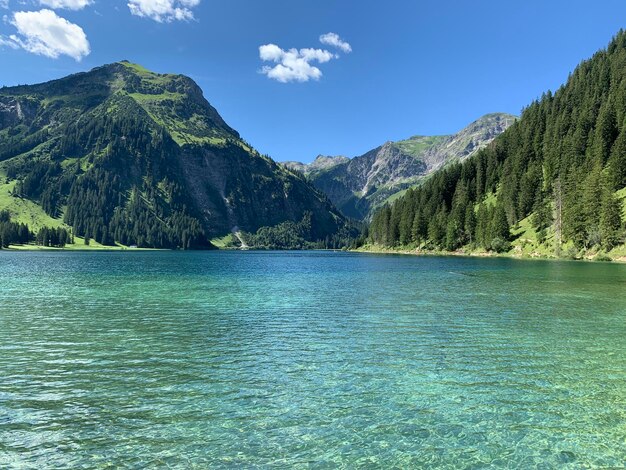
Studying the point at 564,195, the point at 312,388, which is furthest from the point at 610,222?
the point at 312,388

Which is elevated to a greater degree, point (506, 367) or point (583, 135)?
point (583, 135)

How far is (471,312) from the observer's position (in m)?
38.0

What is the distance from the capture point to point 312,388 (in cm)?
1781

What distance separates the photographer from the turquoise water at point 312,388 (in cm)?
1235

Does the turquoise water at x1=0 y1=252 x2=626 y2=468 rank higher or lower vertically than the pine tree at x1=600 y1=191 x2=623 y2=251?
lower

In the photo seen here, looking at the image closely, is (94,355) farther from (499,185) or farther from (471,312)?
(499,185)

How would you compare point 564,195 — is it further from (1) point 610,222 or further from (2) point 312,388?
(2) point 312,388

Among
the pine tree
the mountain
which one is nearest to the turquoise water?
the pine tree

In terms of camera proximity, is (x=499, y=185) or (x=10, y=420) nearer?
(x=10, y=420)

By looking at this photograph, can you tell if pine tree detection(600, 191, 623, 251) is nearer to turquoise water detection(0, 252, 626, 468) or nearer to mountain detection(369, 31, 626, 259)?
mountain detection(369, 31, 626, 259)

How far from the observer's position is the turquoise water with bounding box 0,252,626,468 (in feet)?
40.5

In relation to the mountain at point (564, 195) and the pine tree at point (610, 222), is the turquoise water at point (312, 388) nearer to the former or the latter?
the pine tree at point (610, 222)

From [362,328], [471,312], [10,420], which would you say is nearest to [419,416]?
[10,420]

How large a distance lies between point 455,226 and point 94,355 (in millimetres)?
176011
